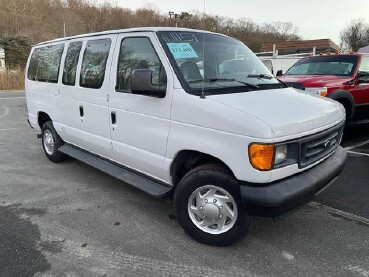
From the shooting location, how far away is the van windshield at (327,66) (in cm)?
710

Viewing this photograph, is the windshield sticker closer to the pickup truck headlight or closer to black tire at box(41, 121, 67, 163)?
the pickup truck headlight

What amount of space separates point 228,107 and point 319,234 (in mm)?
1685

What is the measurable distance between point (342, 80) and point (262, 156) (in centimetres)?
494

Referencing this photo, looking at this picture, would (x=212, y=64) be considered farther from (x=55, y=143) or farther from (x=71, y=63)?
(x=55, y=143)

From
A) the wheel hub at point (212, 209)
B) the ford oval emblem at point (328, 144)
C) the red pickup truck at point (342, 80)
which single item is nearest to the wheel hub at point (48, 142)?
the wheel hub at point (212, 209)

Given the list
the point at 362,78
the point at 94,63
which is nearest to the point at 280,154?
the point at 94,63

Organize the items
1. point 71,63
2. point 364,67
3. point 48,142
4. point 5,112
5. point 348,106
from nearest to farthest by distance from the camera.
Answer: point 71,63
point 48,142
point 348,106
point 364,67
point 5,112

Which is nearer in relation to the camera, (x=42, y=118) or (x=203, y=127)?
(x=203, y=127)

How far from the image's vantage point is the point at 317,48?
29.0 m

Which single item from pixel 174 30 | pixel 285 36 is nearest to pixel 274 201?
pixel 174 30

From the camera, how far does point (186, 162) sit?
3.36 m

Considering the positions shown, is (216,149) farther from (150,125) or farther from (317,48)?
(317,48)

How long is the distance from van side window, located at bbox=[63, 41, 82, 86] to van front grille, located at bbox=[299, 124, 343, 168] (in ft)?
10.6

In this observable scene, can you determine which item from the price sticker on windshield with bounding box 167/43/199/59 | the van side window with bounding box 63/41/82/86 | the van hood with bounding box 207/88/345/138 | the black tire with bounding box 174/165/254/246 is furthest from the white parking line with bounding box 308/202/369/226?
the van side window with bounding box 63/41/82/86
